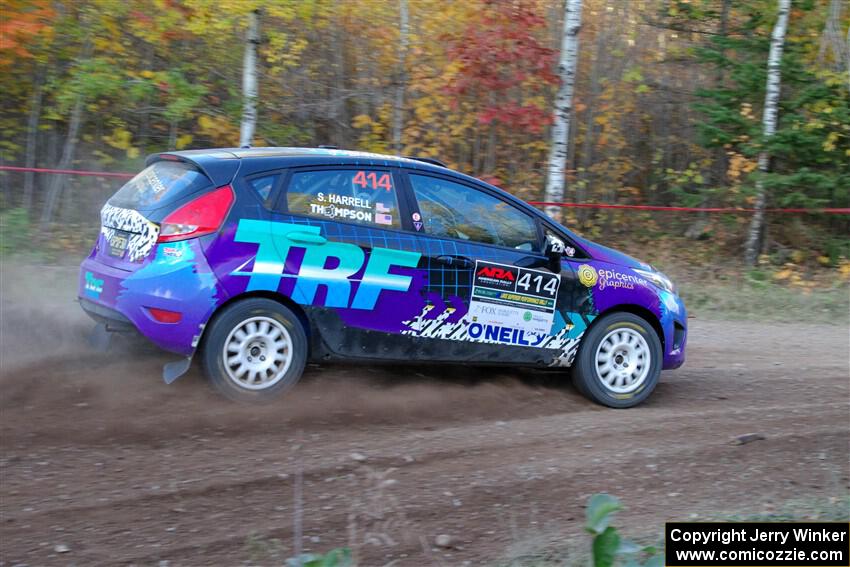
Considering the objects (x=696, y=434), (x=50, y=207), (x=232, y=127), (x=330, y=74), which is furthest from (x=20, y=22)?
(x=696, y=434)

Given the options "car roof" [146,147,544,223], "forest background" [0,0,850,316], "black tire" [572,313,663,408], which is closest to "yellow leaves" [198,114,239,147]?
"forest background" [0,0,850,316]

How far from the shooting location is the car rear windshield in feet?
20.1

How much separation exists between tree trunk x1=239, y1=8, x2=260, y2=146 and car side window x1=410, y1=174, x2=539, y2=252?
6914mm

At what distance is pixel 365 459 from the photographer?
18.0 ft

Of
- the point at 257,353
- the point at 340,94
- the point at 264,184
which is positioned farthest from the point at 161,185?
the point at 340,94

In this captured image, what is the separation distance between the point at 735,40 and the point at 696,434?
32.5 feet

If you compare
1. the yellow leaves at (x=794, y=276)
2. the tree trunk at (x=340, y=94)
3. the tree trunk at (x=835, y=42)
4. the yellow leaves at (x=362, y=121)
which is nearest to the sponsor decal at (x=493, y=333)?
the yellow leaves at (x=794, y=276)

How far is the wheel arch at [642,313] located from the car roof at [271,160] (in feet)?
3.57

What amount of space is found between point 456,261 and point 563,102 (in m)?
6.89

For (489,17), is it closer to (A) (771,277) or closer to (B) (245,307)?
(A) (771,277)

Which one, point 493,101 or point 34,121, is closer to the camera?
point 34,121

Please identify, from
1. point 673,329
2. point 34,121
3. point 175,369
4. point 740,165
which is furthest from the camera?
point 740,165

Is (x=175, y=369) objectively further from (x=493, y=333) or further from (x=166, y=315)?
(x=493, y=333)

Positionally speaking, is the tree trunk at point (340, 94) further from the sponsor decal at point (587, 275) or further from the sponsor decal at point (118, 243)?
the sponsor decal at point (118, 243)
